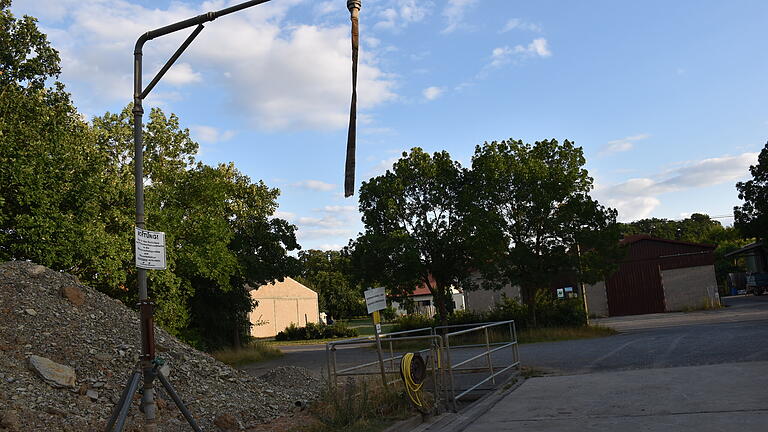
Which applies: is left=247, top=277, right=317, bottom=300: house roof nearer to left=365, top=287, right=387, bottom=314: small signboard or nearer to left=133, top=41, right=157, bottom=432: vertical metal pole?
left=365, top=287, right=387, bottom=314: small signboard

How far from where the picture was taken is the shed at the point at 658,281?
139 feet

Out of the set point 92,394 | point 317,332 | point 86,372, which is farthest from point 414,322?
point 92,394

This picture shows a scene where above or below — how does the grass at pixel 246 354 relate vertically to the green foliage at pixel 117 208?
below

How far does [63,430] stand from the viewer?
27.3 feet

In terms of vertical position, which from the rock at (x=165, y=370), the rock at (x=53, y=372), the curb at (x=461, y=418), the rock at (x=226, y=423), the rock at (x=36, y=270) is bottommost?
the curb at (x=461, y=418)

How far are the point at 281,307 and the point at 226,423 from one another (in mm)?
45489

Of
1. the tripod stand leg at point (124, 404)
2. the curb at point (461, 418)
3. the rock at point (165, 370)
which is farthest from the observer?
the rock at point (165, 370)

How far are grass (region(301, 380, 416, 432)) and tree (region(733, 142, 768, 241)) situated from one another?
34625 mm

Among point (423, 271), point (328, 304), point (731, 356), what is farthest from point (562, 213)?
point (328, 304)

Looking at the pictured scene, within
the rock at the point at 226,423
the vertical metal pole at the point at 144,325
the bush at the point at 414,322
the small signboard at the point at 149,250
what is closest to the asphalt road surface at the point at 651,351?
the rock at the point at 226,423

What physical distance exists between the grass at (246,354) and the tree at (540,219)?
10.3m

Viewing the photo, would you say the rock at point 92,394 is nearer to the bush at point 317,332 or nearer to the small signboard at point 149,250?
the small signboard at point 149,250

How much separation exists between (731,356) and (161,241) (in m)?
13.2

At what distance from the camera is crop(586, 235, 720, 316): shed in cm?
4238
